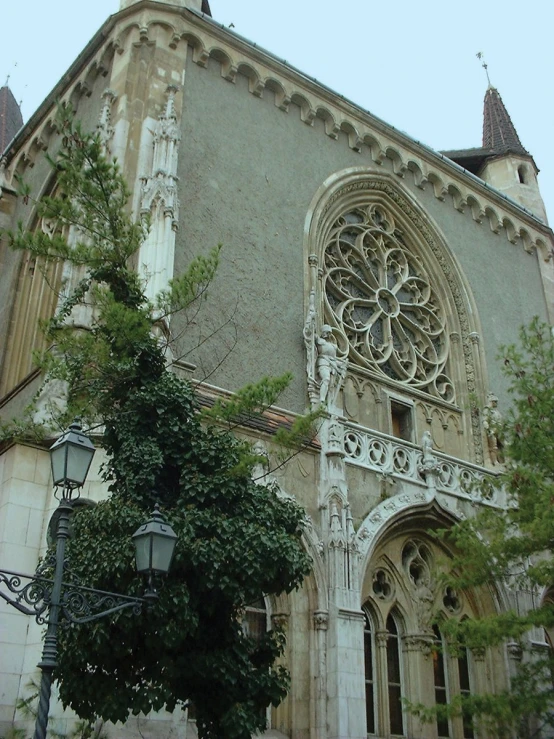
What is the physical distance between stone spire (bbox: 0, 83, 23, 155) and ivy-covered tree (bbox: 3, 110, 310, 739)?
19.1 metres

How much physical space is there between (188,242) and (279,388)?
19.2 ft

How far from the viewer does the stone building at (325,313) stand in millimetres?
13180

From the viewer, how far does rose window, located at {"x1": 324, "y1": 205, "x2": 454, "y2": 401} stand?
18297mm

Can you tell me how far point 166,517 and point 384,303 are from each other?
11.3 m

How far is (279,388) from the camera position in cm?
1024

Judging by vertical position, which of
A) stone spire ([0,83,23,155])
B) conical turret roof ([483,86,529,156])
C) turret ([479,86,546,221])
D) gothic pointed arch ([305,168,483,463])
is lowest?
gothic pointed arch ([305,168,483,463])

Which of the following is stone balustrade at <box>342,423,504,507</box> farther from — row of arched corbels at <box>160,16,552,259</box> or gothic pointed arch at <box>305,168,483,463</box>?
row of arched corbels at <box>160,16,552,259</box>

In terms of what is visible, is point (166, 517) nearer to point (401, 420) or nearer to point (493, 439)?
point (401, 420)

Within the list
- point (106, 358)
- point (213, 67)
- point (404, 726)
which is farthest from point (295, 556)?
point (213, 67)

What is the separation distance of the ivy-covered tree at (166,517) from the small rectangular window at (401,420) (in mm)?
7864

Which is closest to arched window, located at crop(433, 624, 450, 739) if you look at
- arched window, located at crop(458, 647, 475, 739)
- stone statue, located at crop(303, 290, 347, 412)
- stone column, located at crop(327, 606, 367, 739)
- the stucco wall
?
arched window, located at crop(458, 647, 475, 739)

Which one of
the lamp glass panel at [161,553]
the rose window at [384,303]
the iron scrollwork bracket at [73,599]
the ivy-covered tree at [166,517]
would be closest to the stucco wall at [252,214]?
the rose window at [384,303]

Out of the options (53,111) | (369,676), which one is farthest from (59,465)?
(53,111)

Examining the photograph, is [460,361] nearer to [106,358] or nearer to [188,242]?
[188,242]
